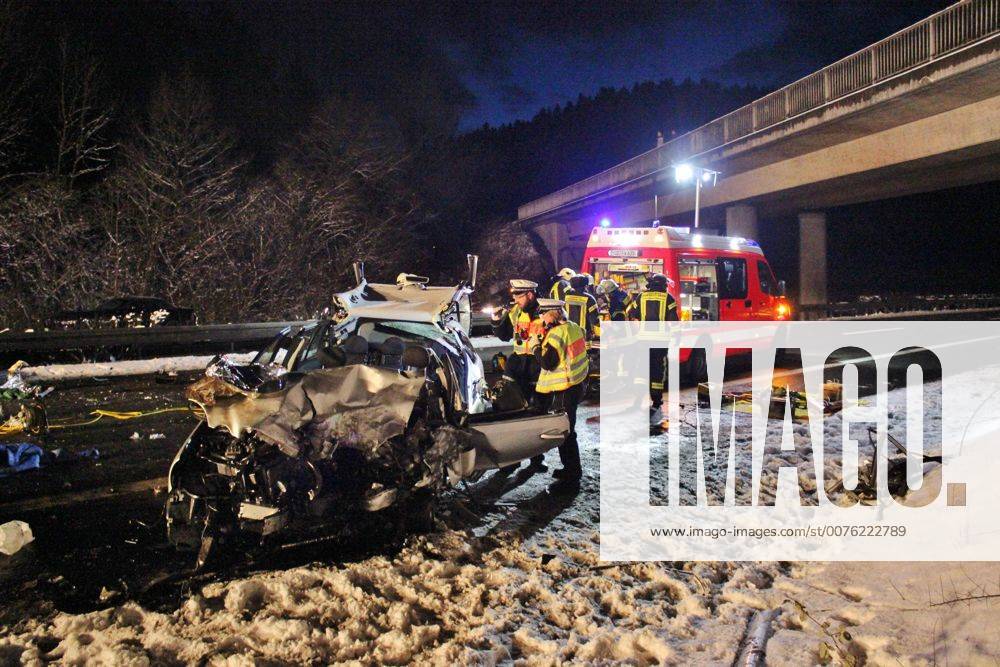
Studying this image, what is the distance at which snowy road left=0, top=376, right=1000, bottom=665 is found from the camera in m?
3.17

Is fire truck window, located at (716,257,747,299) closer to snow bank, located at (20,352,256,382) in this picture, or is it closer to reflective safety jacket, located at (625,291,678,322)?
reflective safety jacket, located at (625,291,678,322)

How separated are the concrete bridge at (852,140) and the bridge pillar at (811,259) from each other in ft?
0.15

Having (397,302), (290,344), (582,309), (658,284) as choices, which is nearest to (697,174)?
(658,284)

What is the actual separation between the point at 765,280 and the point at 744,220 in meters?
16.5

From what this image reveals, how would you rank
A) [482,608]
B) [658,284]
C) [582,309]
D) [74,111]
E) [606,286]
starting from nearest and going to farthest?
[482,608]
[582,309]
[658,284]
[606,286]
[74,111]

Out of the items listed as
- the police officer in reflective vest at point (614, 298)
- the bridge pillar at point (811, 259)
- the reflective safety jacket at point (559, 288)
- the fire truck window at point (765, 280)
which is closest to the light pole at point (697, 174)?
the bridge pillar at point (811, 259)

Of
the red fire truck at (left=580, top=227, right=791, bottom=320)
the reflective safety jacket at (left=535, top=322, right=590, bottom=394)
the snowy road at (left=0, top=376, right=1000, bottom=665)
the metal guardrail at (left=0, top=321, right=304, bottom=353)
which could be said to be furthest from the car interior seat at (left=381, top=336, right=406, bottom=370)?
the metal guardrail at (left=0, top=321, right=304, bottom=353)

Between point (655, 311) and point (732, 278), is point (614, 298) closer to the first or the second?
point (655, 311)

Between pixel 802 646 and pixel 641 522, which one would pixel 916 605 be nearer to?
pixel 802 646

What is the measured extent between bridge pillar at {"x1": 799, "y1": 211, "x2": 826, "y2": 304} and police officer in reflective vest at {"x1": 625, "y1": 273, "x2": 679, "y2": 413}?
23973mm

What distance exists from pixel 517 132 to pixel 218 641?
6328 centimetres

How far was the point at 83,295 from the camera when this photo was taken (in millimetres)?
17797

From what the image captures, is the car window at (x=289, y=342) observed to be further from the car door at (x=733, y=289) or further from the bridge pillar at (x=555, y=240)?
the bridge pillar at (x=555, y=240)

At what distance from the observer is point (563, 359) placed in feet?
19.0
